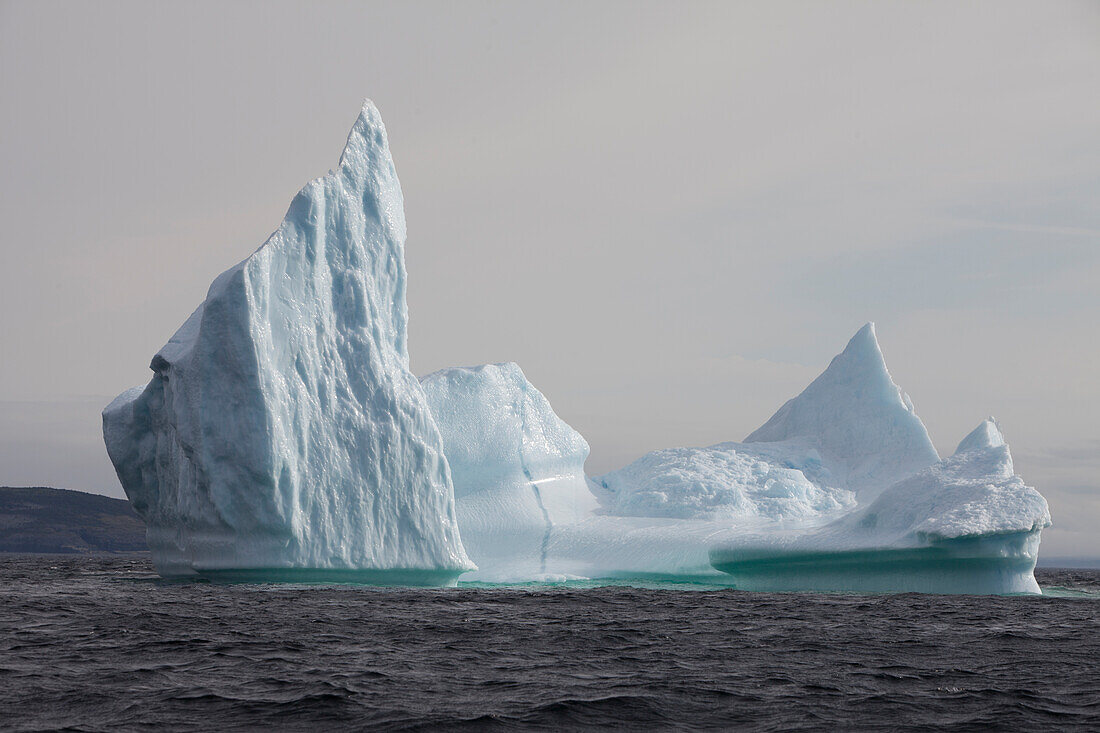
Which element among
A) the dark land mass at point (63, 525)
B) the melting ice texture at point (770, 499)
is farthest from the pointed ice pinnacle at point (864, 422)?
the dark land mass at point (63, 525)

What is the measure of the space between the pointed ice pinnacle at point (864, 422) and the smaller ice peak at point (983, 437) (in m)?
2.56

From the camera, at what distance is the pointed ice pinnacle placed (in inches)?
1105

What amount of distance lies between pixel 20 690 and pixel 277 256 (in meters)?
12.3

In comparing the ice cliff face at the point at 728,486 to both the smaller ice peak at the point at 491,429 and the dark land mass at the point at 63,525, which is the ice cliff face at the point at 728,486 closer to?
the smaller ice peak at the point at 491,429

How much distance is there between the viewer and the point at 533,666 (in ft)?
32.9

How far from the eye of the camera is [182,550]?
66.7ft

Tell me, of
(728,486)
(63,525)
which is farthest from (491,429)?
(63,525)

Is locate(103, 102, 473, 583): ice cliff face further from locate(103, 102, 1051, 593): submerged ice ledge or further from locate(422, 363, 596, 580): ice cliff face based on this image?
locate(422, 363, 596, 580): ice cliff face

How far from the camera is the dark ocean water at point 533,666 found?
25.3 feet

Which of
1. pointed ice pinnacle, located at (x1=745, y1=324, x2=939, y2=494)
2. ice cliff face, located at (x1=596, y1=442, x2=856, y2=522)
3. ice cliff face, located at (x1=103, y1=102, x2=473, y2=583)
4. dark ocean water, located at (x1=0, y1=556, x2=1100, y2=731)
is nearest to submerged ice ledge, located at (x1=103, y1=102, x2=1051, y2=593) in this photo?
ice cliff face, located at (x1=103, y1=102, x2=473, y2=583)

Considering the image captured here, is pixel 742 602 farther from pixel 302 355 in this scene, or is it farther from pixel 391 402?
pixel 302 355

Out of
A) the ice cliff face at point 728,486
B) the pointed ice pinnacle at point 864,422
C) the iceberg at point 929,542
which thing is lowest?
the iceberg at point 929,542

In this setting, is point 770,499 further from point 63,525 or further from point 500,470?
point 63,525

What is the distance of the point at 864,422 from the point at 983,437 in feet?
16.8
